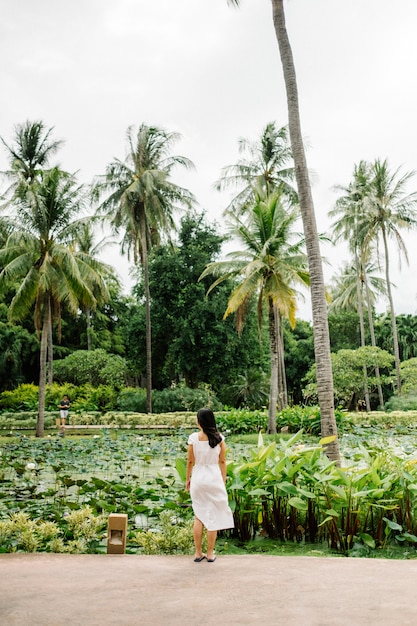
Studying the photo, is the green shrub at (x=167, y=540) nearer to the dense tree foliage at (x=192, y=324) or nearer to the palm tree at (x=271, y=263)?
the palm tree at (x=271, y=263)

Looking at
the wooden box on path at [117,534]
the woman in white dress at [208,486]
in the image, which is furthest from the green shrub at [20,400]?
the woman in white dress at [208,486]

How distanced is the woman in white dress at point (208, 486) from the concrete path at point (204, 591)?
0.27 m

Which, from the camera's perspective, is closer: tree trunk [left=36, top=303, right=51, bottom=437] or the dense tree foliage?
tree trunk [left=36, top=303, right=51, bottom=437]

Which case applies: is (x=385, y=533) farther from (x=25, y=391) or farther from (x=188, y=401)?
(x=25, y=391)

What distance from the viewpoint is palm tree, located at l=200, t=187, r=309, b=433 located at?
19031mm

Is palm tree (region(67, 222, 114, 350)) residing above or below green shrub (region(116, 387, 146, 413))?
above

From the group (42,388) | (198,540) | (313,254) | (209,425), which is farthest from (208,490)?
(42,388)

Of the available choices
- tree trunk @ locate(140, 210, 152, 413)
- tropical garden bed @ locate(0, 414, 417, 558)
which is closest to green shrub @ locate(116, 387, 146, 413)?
tree trunk @ locate(140, 210, 152, 413)

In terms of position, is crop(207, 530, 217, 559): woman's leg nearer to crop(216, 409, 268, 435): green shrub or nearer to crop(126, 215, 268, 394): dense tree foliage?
crop(216, 409, 268, 435): green shrub

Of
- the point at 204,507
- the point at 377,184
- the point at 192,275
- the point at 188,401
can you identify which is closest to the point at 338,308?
the point at 377,184

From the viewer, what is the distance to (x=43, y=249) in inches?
817

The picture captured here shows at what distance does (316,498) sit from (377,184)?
2810cm

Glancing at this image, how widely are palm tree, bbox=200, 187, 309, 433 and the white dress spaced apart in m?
13.3

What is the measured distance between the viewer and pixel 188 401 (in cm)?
2638
